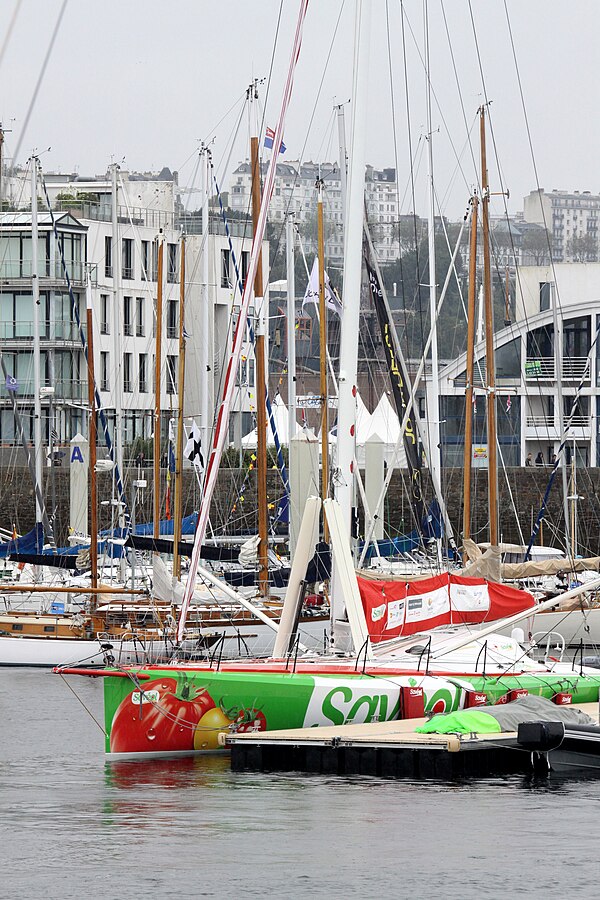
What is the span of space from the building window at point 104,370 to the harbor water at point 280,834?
53.5 meters

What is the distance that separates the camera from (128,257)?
8269 cm

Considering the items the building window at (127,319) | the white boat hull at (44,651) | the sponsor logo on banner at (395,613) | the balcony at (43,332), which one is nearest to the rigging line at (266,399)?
the white boat hull at (44,651)

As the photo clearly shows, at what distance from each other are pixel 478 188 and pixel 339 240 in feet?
400

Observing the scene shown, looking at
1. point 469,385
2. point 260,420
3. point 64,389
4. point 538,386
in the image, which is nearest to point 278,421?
point 538,386

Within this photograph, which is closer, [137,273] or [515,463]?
[515,463]

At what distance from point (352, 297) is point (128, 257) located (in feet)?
195

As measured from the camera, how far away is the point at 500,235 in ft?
603

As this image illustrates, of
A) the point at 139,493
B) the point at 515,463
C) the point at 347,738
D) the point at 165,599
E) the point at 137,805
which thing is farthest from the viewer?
the point at 515,463

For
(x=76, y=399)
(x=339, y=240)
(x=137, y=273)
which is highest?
(x=339, y=240)

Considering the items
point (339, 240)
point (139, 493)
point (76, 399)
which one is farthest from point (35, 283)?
point (339, 240)

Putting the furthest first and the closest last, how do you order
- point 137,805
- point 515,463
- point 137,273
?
point 137,273 → point 515,463 → point 137,805

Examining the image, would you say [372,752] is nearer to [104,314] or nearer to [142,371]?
[104,314]

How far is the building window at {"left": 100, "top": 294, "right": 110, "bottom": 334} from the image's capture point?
3076 inches

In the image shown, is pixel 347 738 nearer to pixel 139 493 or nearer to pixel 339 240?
pixel 139 493
